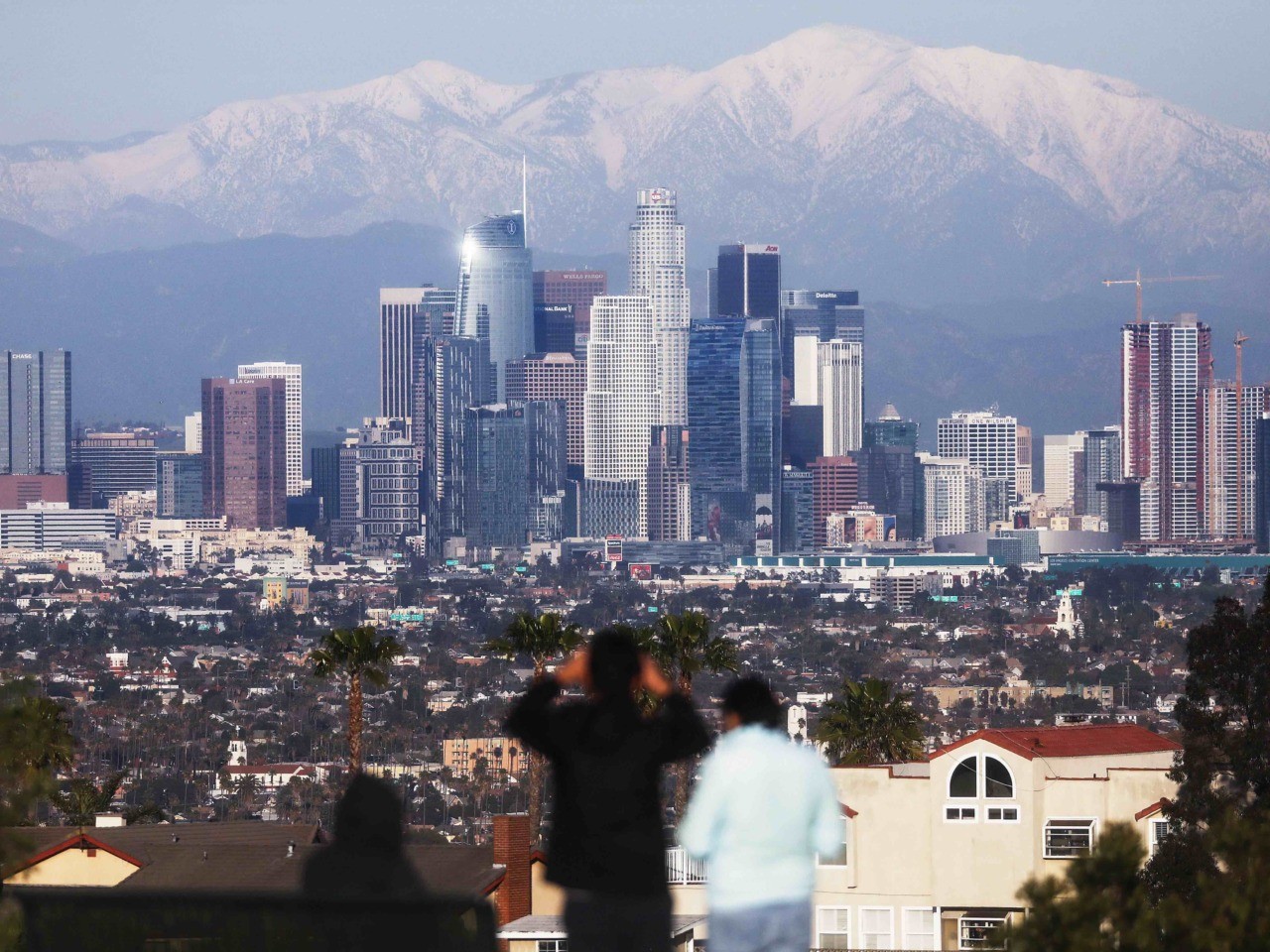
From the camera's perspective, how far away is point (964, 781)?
26.4 metres

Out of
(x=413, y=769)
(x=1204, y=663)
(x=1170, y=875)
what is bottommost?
(x=413, y=769)

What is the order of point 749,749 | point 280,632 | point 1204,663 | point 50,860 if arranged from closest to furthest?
point 749,749 < point 50,860 < point 1204,663 < point 280,632

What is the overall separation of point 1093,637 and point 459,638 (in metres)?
41.8

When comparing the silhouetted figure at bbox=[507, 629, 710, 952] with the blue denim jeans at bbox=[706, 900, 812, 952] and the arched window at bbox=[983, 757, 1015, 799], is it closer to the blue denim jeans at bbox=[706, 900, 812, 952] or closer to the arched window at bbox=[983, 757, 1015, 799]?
the blue denim jeans at bbox=[706, 900, 812, 952]

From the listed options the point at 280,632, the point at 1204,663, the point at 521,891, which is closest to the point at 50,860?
the point at 521,891

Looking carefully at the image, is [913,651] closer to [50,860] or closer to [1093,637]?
[1093,637]

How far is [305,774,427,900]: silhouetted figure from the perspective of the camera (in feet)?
29.5

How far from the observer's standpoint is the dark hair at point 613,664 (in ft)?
30.9

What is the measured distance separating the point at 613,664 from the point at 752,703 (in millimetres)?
623

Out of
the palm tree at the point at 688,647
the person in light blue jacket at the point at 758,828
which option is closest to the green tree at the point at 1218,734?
the palm tree at the point at 688,647

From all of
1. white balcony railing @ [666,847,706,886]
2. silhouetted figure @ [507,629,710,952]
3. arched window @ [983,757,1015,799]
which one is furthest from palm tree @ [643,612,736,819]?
silhouetted figure @ [507,629,710,952]

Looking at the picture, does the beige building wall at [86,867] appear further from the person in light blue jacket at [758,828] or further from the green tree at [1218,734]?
the person in light blue jacket at [758,828]

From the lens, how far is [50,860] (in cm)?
2197

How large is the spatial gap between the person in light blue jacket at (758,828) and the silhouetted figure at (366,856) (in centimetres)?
121
